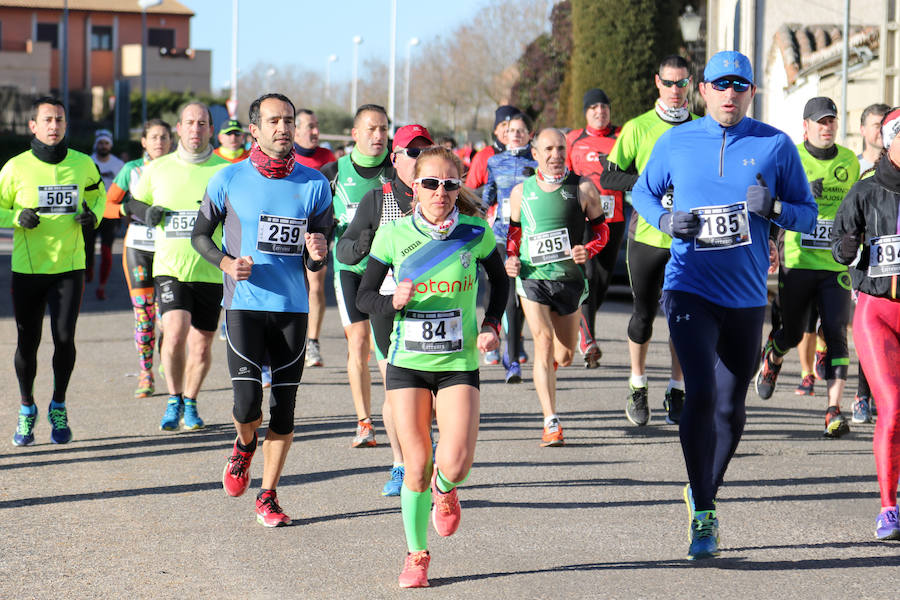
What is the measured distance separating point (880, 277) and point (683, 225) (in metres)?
1.26

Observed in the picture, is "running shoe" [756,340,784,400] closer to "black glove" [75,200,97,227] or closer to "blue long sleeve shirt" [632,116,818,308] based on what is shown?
"blue long sleeve shirt" [632,116,818,308]

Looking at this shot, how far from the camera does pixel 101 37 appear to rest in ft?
282

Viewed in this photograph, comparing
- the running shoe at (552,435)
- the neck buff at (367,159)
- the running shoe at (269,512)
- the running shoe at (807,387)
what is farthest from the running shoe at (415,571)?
the running shoe at (807,387)

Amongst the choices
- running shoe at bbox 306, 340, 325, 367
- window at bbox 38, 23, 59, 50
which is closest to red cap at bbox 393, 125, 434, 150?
running shoe at bbox 306, 340, 325, 367

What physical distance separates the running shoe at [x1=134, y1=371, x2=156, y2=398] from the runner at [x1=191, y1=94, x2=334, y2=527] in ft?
13.2

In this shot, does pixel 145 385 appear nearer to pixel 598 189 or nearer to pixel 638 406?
pixel 638 406

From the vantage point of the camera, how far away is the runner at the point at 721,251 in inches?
246

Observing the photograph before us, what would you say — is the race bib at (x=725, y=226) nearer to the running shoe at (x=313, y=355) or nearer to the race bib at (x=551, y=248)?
the race bib at (x=551, y=248)

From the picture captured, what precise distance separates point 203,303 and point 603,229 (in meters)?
2.72

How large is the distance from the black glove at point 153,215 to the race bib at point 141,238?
40.6 inches

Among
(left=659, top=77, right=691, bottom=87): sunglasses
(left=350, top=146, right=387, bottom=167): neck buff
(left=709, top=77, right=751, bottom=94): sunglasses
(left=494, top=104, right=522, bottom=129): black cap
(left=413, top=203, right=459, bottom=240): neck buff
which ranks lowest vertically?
(left=413, top=203, right=459, bottom=240): neck buff

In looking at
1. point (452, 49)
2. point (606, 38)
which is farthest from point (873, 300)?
point (452, 49)

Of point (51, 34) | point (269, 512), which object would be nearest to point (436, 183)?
point (269, 512)

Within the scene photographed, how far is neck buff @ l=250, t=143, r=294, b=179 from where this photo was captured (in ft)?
22.9
